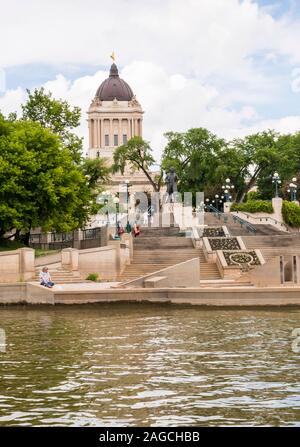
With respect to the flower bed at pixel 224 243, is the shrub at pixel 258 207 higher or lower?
higher

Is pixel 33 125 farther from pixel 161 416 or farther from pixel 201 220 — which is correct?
pixel 161 416

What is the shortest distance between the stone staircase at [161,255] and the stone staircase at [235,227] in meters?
5.59

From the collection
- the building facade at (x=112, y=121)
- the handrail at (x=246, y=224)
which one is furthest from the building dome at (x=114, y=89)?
the handrail at (x=246, y=224)

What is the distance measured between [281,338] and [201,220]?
4420cm

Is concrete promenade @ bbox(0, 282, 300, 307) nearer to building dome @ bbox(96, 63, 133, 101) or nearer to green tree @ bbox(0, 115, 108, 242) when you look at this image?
green tree @ bbox(0, 115, 108, 242)

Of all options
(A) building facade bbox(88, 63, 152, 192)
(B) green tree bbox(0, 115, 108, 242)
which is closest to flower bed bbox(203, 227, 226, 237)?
(B) green tree bbox(0, 115, 108, 242)

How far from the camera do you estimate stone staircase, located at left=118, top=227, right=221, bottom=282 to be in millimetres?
47844

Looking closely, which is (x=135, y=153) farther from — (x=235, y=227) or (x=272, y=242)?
(x=272, y=242)

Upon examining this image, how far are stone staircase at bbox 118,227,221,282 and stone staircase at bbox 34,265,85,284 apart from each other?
2.91m

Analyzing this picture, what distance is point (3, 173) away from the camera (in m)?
48.8

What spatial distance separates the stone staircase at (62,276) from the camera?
44.3 meters

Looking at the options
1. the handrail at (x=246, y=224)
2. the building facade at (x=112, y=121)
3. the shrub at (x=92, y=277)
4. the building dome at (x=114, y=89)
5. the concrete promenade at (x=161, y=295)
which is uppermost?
the building dome at (x=114, y=89)

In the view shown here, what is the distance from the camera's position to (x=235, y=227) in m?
65.6

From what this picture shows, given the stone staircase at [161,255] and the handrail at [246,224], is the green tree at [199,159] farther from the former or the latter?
the stone staircase at [161,255]
